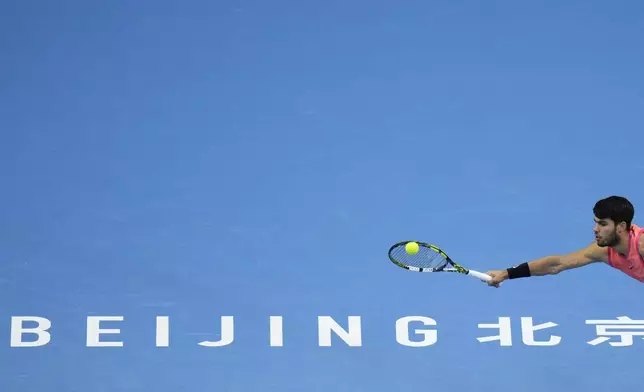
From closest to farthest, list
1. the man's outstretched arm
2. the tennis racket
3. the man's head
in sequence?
the man's head < the man's outstretched arm < the tennis racket

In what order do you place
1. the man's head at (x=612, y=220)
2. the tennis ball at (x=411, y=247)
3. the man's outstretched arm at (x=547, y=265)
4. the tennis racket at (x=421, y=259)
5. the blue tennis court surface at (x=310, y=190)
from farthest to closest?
1. the blue tennis court surface at (x=310, y=190)
2. the tennis racket at (x=421, y=259)
3. the tennis ball at (x=411, y=247)
4. the man's outstretched arm at (x=547, y=265)
5. the man's head at (x=612, y=220)

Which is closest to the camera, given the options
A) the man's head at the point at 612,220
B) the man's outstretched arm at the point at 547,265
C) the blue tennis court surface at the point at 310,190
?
the man's head at the point at 612,220

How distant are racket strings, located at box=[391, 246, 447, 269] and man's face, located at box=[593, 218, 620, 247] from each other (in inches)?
46.6

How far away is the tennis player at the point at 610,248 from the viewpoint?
24.1 ft

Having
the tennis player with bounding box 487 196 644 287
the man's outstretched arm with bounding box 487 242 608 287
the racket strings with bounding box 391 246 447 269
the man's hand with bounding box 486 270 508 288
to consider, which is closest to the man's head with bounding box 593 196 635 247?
the tennis player with bounding box 487 196 644 287

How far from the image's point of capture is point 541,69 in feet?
33.0

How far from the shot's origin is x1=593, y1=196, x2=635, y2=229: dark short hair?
7328 millimetres

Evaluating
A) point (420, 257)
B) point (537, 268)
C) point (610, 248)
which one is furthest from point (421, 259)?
point (610, 248)

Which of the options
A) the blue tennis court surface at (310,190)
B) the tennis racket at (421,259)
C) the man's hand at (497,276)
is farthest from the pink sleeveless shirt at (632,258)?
the blue tennis court surface at (310,190)

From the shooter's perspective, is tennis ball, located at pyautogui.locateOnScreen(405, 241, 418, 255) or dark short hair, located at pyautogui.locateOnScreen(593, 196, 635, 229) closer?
dark short hair, located at pyautogui.locateOnScreen(593, 196, 635, 229)

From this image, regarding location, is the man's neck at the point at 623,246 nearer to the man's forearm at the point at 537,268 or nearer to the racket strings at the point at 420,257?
the man's forearm at the point at 537,268

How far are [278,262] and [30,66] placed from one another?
7.36 ft

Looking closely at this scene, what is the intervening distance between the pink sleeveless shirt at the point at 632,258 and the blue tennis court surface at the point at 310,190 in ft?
4.75

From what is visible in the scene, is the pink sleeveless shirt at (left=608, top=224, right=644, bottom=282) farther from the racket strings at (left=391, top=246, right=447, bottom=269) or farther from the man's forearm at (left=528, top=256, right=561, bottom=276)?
the racket strings at (left=391, top=246, right=447, bottom=269)
